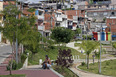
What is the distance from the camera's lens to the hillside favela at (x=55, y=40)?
21547 millimetres

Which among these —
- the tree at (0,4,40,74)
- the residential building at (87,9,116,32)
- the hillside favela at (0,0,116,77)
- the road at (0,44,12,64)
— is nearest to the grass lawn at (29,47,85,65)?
the hillside favela at (0,0,116,77)

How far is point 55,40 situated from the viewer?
46.1m

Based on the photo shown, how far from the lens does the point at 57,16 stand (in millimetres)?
66938

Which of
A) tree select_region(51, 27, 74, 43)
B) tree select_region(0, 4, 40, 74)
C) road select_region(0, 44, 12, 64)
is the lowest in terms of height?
road select_region(0, 44, 12, 64)

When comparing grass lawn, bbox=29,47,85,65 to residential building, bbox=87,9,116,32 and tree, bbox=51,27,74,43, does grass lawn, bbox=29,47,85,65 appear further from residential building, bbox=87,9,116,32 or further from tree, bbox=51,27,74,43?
residential building, bbox=87,9,116,32

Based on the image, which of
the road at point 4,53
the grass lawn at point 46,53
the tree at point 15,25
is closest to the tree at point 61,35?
the grass lawn at point 46,53

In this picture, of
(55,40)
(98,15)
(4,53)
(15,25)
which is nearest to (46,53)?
(55,40)

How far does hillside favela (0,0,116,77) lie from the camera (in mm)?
21547

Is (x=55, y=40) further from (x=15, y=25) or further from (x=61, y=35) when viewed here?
(x=15, y=25)

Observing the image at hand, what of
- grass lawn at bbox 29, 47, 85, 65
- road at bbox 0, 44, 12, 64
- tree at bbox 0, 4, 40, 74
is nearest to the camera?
tree at bbox 0, 4, 40, 74

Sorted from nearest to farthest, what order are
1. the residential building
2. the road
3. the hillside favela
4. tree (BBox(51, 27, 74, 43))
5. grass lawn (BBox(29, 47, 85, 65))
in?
1. the hillside favela
2. the road
3. grass lawn (BBox(29, 47, 85, 65))
4. tree (BBox(51, 27, 74, 43))
5. the residential building

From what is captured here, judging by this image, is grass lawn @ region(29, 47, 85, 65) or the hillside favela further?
grass lawn @ region(29, 47, 85, 65)

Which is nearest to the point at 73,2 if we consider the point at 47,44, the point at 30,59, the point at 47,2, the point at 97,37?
the point at 47,2

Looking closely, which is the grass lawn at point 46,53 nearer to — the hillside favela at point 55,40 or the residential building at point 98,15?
the hillside favela at point 55,40
